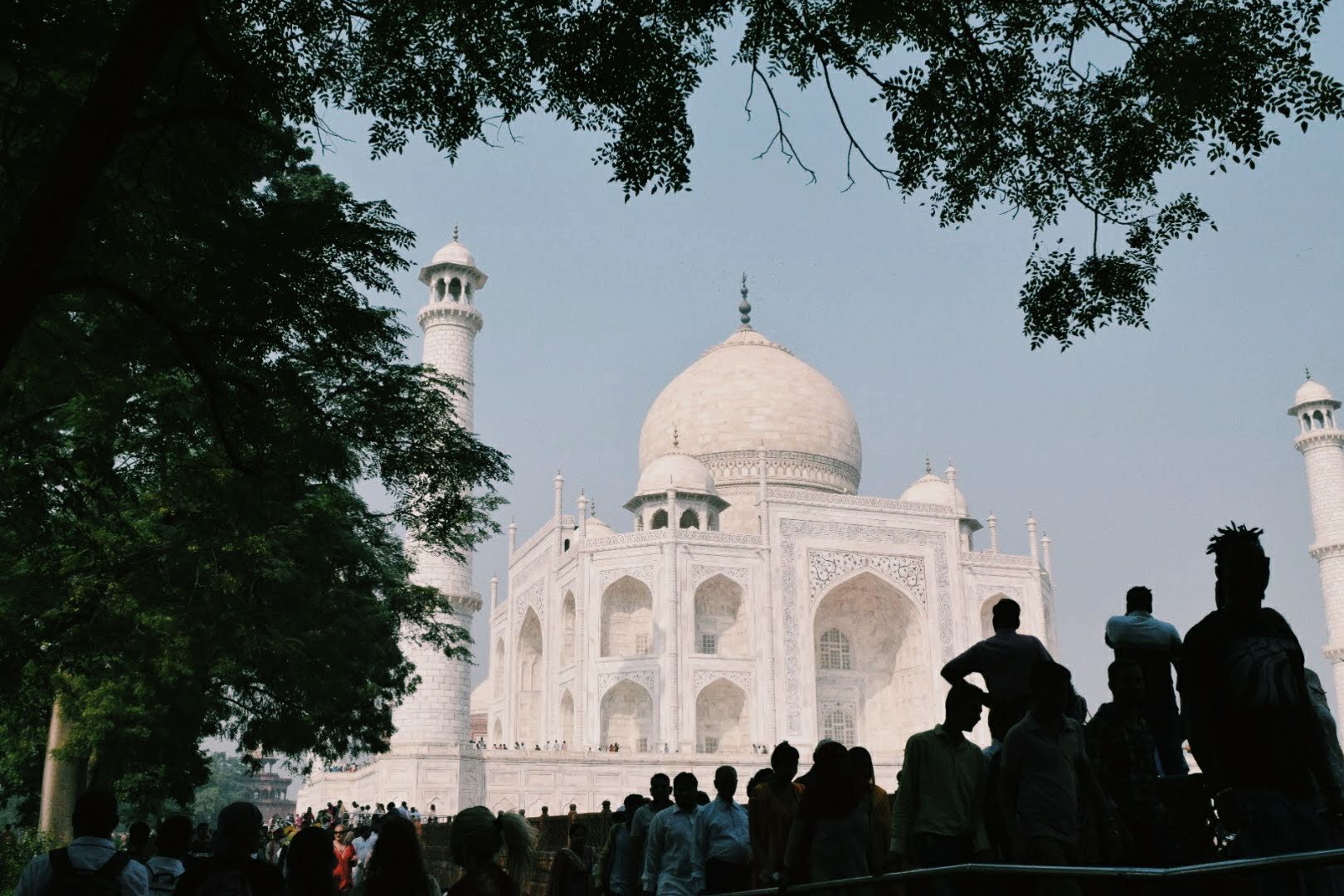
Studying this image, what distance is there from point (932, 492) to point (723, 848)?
119ft

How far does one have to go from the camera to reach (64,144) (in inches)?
196

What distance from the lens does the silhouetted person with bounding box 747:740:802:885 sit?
582 centimetres

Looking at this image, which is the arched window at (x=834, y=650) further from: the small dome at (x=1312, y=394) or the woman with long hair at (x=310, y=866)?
the woman with long hair at (x=310, y=866)

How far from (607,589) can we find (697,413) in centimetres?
969

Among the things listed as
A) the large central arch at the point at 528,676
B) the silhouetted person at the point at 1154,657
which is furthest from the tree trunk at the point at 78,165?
the large central arch at the point at 528,676

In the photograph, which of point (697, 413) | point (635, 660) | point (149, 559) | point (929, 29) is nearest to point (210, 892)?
point (929, 29)

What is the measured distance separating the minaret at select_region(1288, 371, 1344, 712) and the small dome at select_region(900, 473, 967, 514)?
10634mm

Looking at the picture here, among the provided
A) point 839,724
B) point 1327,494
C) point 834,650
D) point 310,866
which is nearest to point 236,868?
point 310,866

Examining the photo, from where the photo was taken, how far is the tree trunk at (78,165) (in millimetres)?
4910

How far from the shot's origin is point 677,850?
6.45 metres

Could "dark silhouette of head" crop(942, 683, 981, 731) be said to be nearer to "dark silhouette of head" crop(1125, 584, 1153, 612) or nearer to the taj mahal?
"dark silhouette of head" crop(1125, 584, 1153, 612)

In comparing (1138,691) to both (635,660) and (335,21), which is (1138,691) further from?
(635,660)

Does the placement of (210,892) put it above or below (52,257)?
below

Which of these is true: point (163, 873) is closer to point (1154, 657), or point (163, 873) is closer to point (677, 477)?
point (1154, 657)
